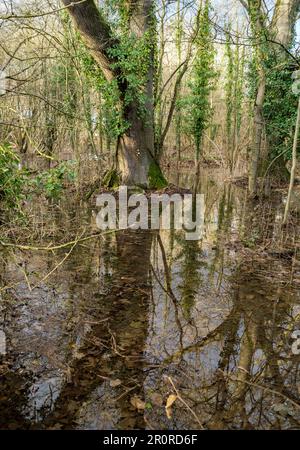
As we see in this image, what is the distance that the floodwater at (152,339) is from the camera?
306cm

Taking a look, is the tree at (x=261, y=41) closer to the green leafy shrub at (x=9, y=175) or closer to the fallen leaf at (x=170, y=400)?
the green leafy shrub at (x=9, y=175)

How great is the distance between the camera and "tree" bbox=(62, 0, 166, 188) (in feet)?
36.8

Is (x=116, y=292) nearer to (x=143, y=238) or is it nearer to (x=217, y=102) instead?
(x=143, y=238)

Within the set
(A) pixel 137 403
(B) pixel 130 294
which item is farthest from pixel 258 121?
(A) pixel 137 403

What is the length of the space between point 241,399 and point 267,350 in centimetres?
93

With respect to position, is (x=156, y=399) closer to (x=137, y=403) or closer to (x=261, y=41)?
(x=137, y=403)

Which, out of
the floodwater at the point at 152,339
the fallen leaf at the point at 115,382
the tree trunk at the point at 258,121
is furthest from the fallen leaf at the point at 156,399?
the tree trunk at the point at 258,121

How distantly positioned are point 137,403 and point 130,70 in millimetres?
10994

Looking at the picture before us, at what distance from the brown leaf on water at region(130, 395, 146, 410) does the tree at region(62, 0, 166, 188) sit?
1061 cm

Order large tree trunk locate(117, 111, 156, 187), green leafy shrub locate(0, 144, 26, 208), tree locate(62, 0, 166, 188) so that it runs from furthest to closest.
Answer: large tree trunk locate(117, 111, 156, 187), tree locate(62, 0, 166, 188), green leafy shrub locate(0, 144, 26, 208)

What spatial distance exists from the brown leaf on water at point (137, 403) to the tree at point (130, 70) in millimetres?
10612

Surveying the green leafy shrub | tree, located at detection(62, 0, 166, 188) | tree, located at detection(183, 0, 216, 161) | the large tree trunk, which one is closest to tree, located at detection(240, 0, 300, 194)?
tree, located at detection(62, 0, 166, 188)

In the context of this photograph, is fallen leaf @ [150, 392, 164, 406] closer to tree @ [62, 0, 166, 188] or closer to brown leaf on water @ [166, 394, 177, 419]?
brown leaf on water @ [166, 394, 177, 419]

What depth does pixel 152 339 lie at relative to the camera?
160 inches
